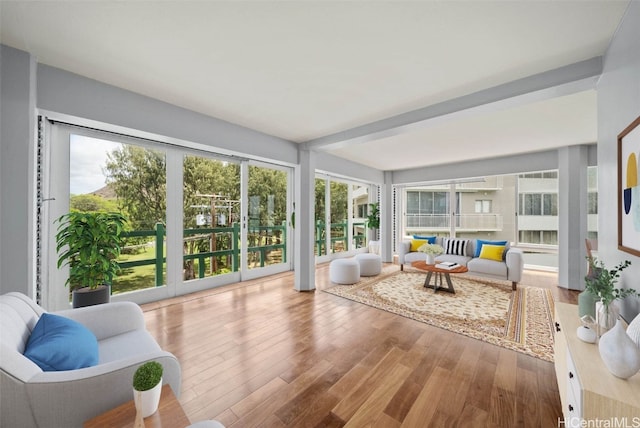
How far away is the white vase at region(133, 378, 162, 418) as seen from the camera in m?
0.93

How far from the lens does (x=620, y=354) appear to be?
3.53 ft

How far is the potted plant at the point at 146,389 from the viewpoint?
93 cm

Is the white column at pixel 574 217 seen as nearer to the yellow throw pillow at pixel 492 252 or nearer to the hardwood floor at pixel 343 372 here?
the yellow throw pillow at pixel 492 252

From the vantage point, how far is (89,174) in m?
2.96

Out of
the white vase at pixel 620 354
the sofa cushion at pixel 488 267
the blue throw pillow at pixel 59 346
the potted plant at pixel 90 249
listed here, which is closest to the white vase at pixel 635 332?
the white vase at pixel 620 354

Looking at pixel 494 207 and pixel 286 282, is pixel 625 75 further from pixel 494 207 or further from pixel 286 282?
pixel 494 207

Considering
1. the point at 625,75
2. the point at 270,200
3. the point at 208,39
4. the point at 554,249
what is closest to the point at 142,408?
the point at 208,39

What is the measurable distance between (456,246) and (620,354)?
4.57m

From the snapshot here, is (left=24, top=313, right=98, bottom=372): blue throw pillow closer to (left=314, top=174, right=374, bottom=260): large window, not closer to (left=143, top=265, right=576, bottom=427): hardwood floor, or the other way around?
(left=143, top=265, right=576, bottom=427): hardwood floor

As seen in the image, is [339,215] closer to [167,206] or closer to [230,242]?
[230,242]

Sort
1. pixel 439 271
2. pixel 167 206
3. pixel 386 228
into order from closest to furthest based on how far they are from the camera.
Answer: pixel 167 206 → pixel 439 271 → pixel 386 228

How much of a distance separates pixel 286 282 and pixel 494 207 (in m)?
5.83

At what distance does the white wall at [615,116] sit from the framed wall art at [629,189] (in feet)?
0.24

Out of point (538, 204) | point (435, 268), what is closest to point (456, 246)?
point (435, 268)
